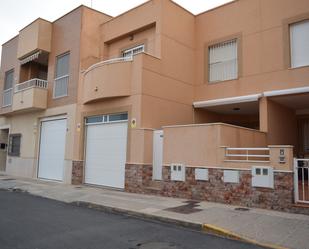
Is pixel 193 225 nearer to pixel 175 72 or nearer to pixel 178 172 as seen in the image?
pixel 178 172

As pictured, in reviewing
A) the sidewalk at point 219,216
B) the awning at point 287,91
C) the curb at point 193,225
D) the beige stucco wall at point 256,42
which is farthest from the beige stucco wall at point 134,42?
the curb at point 193,225

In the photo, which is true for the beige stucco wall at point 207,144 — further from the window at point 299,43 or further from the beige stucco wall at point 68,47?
→ the beige stucco wall at point 68,47

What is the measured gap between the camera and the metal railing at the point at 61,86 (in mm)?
17234

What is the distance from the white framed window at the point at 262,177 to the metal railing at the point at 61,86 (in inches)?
439

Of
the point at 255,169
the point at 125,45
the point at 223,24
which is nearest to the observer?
the point at 255,169

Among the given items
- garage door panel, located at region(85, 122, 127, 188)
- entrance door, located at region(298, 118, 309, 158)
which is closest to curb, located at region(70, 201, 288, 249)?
garage door panel, located at region(85, 122, 127, 188)

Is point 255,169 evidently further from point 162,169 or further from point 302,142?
point 302,142

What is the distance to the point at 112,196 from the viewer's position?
38.4 ft

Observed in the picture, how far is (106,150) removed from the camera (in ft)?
47.2

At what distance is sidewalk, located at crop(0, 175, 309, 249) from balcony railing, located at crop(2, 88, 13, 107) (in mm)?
11915

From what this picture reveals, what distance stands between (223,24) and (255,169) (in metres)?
7.99

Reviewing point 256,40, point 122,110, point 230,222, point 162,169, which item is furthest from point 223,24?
point 230,222

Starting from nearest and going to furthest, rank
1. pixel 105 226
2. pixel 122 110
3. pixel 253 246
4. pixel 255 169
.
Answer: pixel 253 246, pixel 105 226, pixel 255 169, pixel 122 110

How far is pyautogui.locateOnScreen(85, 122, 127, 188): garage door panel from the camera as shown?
539 inches
